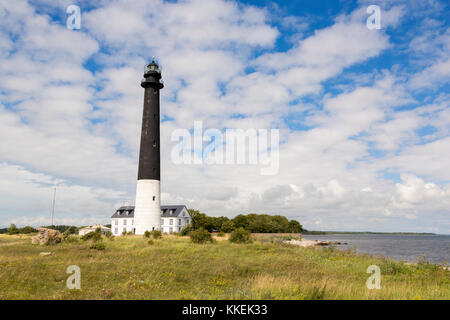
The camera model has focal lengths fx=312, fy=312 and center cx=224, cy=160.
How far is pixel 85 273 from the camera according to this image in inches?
571

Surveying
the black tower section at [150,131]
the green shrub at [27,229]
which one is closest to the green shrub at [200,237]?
the black tower section at [150,131]

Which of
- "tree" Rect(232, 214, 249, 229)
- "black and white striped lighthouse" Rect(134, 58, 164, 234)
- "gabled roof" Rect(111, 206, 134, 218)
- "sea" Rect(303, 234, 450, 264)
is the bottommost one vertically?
"sea" Rect(303, 234, 450, 264)

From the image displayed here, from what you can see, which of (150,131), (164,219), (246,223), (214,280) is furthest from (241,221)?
(214,280)

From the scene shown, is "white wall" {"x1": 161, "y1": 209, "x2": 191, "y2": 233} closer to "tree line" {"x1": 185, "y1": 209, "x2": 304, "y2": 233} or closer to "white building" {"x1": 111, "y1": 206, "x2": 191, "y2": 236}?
"white building" {"x1": 111, "y1": 206, "x2": 191, "y2": 236}

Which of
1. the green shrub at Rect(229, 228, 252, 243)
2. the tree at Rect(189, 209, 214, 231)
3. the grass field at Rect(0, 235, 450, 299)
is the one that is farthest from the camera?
the tree at Rect(189, 209, 214, 231)

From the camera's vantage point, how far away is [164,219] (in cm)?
6781

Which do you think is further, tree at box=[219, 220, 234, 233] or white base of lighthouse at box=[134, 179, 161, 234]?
tree at box=[219, 220, 234, 233]

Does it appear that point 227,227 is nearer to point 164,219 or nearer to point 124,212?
point 164,219

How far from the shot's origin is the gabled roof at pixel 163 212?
6862 cm

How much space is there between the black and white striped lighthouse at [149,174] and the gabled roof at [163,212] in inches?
1058

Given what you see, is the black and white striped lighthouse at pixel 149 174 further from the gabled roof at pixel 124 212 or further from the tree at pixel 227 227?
the gabled roof at pixel 124 212

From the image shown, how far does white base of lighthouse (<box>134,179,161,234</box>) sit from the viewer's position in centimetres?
4072

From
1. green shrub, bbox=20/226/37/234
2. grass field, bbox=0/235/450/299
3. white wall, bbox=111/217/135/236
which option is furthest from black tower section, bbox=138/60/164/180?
white wall, bbox=111/217/135/236
